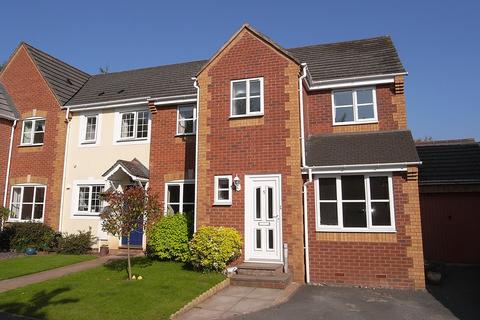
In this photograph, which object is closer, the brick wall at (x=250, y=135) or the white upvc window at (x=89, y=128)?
the brick wall at (x=250, y=135)

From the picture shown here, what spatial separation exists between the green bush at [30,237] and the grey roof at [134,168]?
437cm

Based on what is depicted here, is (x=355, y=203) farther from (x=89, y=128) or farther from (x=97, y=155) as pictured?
(x=89, y=128)

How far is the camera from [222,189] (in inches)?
482

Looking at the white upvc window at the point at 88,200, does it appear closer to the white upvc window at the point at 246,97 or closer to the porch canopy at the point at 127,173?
the porch canopy at the point at 127,173

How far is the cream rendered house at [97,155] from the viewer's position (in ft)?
53.0

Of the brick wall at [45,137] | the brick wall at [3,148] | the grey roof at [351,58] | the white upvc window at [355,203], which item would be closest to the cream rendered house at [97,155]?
the brick wall at [45,137]

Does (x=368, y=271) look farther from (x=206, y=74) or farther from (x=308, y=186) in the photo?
(x=206, y=74)

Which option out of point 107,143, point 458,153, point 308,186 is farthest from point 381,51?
point 107,143

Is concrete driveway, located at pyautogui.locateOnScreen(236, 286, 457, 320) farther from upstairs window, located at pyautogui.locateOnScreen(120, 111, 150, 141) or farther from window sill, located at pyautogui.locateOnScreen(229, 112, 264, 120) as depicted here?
upstairs window, located at pyautogui.locateOnScreen(120, 111, 150, 141)

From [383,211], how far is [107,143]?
39.6 ft

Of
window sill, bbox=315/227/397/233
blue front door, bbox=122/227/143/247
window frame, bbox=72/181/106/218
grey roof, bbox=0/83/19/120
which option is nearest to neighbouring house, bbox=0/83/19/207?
grey roof, bbox=0/83/19/120

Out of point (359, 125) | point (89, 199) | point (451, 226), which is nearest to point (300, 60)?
point (359, 125)

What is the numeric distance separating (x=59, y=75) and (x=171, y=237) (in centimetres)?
1261

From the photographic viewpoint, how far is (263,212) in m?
11.6
